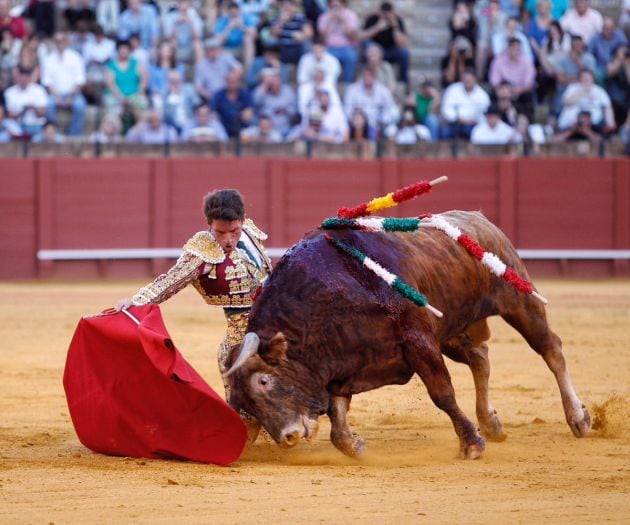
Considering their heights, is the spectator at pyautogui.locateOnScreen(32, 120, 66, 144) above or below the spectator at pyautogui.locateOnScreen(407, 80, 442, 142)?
below

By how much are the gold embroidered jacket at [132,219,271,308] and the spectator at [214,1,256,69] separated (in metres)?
7.55

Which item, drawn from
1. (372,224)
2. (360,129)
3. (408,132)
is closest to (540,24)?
(408,132)

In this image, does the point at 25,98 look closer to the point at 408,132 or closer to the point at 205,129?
the point at 205,129

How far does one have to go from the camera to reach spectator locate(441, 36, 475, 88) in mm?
12312

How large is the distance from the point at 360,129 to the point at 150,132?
2004 mm

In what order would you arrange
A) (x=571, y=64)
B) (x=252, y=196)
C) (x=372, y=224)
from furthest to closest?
(x=571, y=64) → (x=252, y=196) → (x=372, y=224)

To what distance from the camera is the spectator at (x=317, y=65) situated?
463 inches

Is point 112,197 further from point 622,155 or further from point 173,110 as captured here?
point 622,155

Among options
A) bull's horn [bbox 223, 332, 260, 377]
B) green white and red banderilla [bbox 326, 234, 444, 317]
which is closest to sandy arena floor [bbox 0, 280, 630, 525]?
bull's horn [bbox 223, 332, 260, 377]

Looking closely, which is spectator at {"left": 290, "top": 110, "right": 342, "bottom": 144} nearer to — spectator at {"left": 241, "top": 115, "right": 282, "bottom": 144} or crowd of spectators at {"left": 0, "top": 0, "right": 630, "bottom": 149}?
crowd of spectators at {"left": 0, "top": 0, "right": 630, "bottom": 149}

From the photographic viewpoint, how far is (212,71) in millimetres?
11898

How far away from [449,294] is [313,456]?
0.80m

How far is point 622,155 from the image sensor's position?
1241 centimetres

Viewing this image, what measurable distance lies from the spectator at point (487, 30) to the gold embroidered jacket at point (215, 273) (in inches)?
317
